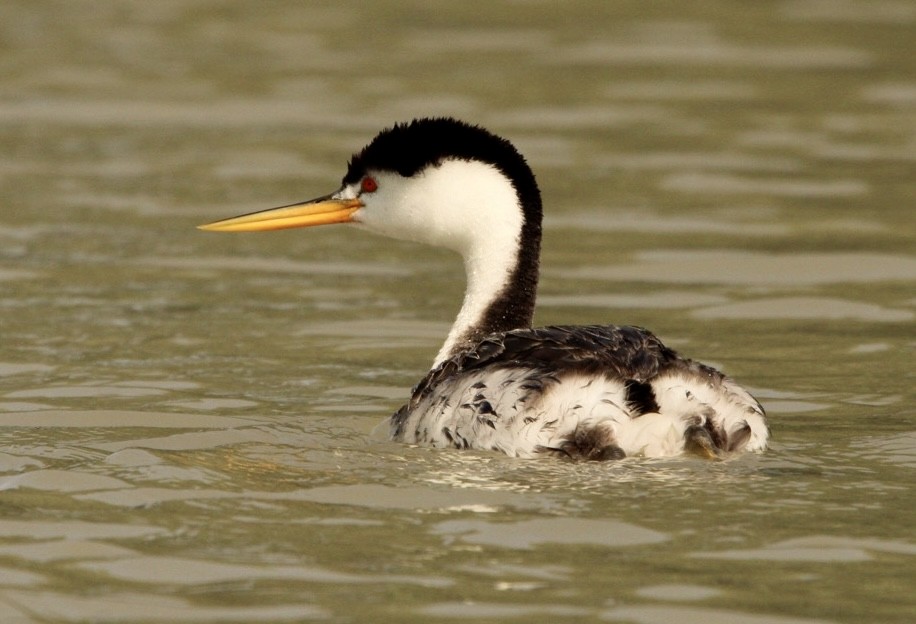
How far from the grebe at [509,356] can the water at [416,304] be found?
0.41 ft

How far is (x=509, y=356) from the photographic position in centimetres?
717

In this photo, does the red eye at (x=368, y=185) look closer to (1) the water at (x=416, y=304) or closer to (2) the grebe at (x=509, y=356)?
(2) the grebe at (x=509, y=356)

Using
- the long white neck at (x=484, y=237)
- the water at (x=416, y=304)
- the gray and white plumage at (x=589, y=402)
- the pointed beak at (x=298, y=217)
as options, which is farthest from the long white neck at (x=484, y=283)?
the gray and white plumage at (x=589, y=402)

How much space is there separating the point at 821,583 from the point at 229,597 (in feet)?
5.65

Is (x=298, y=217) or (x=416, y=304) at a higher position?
(x=298, y=217)

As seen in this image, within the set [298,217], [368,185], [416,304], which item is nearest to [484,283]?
[368,185]

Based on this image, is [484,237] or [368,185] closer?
[484,237]

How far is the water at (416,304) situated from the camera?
5.97m

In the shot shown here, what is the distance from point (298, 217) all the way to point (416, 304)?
2.32 meters

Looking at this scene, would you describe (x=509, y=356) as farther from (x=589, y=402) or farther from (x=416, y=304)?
(x=416, y=304)

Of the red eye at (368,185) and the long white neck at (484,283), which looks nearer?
the long white neck at (484,283)

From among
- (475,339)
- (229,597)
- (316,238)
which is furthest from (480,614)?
(316,238)

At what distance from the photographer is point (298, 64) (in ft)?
59.2

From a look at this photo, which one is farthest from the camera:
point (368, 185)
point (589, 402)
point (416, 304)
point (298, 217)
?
point (416, 304)
